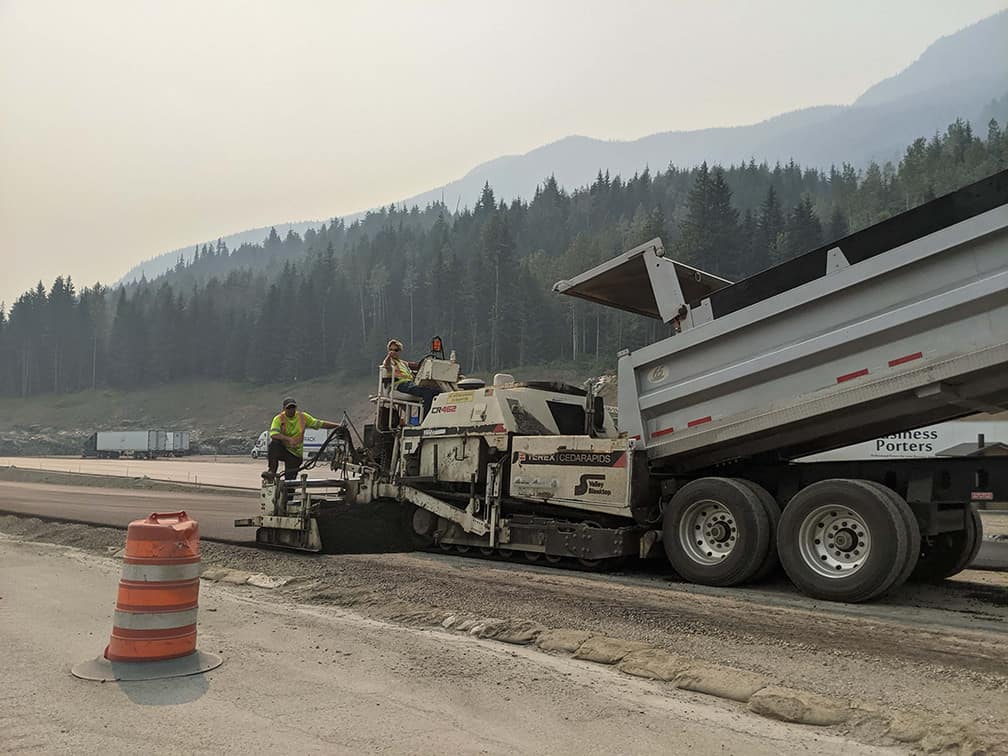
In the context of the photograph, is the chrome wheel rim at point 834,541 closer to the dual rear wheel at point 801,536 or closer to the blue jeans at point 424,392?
the dual rear wheel at point 801,536

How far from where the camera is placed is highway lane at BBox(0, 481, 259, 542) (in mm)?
13711

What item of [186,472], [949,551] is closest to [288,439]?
[949,551]

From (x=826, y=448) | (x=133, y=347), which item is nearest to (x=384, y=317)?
(x=133, y=347)

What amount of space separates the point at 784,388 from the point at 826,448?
1218 millimetres

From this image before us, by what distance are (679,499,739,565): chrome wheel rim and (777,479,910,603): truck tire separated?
1.85 feet

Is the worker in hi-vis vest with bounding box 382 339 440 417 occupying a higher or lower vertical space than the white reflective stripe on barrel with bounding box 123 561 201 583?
higher

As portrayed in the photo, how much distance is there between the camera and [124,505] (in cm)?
1823

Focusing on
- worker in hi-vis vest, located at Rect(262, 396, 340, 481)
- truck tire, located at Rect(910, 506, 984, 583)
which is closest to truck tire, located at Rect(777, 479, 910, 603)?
truck tire, located at Rect(910, 506, 984, 583)

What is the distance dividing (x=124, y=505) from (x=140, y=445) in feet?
174

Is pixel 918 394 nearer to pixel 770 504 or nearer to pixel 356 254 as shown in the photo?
pixel 770 504

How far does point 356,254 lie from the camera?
131750 millimetres

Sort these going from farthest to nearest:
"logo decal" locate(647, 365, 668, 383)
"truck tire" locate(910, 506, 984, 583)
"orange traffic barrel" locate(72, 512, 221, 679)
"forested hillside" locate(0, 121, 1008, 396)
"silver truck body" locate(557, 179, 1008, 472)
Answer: "forested hillside" locate(0, 121, 1008, 396) < "logo decal" locate(647, 365, 668, 383) < "truck tire" locate(910, 506, 984, 583) < "silver truck body" locate(557, 179, 1008, 472) < "orange traffic barrel" locate(72, 512, 221, 679)

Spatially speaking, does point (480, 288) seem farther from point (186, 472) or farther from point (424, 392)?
point (424, 392)

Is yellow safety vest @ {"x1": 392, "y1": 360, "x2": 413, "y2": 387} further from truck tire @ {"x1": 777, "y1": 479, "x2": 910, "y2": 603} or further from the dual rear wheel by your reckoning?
truck tire @ {"x1": 777, "y1": 479, "x2": 910, "y2": 603}
